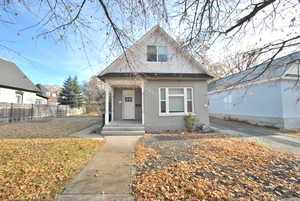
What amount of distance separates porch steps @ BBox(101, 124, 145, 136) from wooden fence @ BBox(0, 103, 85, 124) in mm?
12375

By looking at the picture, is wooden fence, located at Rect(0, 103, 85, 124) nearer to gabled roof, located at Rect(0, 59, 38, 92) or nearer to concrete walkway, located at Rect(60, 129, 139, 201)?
gabled roof, located at Rect(0, 59, 38, 92)

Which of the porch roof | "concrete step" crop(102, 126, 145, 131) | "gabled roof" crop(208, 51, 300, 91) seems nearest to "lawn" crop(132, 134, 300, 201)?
"gabled roof" crop(208, 51, 300, 91)

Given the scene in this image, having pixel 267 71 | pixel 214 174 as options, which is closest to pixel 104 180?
pixel 214 174

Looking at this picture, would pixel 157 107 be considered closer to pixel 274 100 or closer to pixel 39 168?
pixel 39 168

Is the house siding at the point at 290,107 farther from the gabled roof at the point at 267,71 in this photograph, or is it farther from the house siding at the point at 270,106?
the gabled roof at the point at 267,71

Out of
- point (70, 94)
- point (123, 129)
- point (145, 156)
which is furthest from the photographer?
point (70, 94)

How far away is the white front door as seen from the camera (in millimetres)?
10192

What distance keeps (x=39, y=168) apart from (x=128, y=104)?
7279 mm

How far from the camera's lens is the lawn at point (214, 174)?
2.46m

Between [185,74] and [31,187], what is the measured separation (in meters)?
8.59

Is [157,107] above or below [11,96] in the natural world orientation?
below

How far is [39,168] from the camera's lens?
3.31 meters

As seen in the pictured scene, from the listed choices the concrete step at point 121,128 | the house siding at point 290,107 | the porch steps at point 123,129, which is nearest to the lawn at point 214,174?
the porch steps at point 123,129

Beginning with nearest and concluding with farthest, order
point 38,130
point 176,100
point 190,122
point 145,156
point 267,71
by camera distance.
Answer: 1. point 145,156
2. point 267,71
3. point 190,122
4. point 38,130
5. point 176,100
